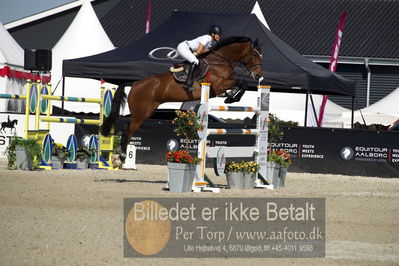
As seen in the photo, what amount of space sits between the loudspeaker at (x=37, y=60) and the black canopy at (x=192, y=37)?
7.58 ft

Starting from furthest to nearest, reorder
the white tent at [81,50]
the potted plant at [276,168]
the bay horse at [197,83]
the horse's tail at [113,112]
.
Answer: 1. the white tent at [81,50]
2. the horse's tail at [113,112]
3. the bay horse at [197,83]
4. the potted plant at [276,168]

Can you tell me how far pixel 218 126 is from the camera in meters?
19.1

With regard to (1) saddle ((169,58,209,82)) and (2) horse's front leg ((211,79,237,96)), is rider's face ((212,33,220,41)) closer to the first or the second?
(1) saddle ((169,58,209,82))

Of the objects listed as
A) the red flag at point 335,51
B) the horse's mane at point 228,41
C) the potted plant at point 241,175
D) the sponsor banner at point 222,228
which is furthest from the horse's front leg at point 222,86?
the red flag at point 335,51

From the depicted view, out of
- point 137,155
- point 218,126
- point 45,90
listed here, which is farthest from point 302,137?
point 45,90

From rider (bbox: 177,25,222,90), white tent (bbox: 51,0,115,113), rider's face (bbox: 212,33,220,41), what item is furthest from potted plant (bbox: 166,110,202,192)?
white tent (bbox: 51,0,115,113)

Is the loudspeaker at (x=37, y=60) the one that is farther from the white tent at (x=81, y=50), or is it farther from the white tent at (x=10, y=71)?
the white tent at (x=81, y=50)

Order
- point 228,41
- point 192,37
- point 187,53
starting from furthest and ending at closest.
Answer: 1. point 192,37
2. point 228,41
3. point 187,53

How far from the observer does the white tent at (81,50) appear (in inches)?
1014

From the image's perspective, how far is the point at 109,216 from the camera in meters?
9.07

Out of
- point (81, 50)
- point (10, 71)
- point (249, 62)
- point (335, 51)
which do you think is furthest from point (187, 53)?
point (81, 50)

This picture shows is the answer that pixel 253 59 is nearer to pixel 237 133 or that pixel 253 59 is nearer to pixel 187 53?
pixel 187 53

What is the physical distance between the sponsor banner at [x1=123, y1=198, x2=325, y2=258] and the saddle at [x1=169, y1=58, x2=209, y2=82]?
373 centimetres

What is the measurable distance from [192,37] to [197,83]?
6.39 meters
